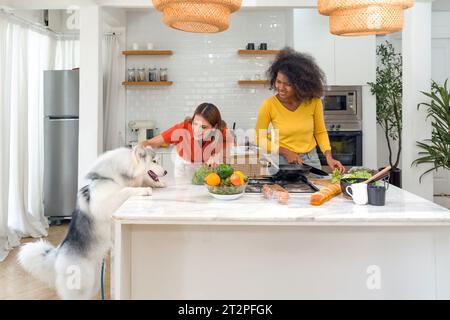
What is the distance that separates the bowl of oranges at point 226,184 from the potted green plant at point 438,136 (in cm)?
247

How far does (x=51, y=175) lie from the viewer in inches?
180

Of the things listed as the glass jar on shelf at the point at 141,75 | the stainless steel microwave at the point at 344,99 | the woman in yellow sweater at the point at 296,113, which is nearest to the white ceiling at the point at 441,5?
the stainless steel microwave at the point at 344,99

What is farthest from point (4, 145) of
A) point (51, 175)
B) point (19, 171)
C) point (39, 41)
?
point (39, 41)

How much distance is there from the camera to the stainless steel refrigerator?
177 inches

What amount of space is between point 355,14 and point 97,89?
2.61 meters

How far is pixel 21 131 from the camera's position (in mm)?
4000

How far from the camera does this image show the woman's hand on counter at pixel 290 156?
92.0 inches

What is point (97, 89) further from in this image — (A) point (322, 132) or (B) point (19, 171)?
(A) point (322, 132)

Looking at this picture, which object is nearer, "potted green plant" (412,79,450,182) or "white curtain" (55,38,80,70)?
"potted green plant" (412,79,450,182)

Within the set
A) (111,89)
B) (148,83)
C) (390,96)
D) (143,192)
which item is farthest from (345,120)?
(143,192)

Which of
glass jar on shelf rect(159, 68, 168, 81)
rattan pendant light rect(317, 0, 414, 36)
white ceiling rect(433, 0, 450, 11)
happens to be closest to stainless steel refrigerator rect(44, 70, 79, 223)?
glass jar on shelf rect(159, 68, 168, 81)

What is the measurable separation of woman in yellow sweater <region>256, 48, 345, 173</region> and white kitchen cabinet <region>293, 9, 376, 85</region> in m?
2.22

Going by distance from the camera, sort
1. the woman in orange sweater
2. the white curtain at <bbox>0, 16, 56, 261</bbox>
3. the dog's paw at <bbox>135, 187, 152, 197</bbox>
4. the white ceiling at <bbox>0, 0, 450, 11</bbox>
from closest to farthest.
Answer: the dog's paw at <bbox>135, 187, 152, 197</bbox> → the woman in orange sweater → the white ceiling at <bbox>0, 0, 450, 11</bbox> → the white curtain at <bbox>0, 16, 56, 261</bbox>

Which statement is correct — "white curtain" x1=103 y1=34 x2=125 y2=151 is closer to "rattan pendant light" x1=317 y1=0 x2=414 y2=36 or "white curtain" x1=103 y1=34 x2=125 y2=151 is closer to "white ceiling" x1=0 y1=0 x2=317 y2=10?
"white ceiling" x1=0 y1=0 x2=317 y2=10
